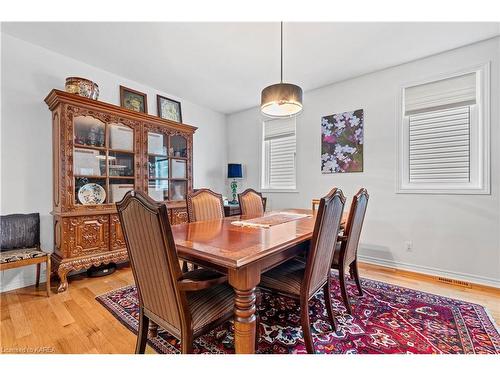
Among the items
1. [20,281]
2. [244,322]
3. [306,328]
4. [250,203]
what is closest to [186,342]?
[244,322]

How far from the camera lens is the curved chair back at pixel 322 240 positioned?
1325mm

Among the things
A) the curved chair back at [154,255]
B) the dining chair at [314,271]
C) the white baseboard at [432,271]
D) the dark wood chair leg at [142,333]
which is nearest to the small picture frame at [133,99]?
the curved chair back at [154,255]

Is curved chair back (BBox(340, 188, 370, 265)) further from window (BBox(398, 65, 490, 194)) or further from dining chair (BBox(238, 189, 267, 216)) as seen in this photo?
window (BBox(398, 65, 490, 194))

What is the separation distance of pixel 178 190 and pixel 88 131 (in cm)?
132

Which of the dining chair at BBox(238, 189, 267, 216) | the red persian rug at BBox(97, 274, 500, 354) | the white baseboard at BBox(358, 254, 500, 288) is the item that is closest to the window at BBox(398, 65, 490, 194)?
the white baseboard at BBox(358, 254, 500, 288)

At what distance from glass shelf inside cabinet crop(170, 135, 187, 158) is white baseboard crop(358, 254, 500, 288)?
9.49ft

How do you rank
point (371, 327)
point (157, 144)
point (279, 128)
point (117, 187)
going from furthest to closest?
point (279, 128) → point (157, 144) → point (117, 187) → point (371, 327)

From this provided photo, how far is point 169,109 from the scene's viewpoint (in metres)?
3.70

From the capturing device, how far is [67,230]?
2330mm

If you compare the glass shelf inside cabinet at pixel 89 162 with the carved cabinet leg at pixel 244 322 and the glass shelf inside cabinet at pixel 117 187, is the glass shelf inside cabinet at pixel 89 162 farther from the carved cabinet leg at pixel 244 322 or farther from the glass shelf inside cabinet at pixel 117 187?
the carved cabinet leg at pixel 244 322

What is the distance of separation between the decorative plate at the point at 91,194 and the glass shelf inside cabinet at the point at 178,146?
3.51 feet

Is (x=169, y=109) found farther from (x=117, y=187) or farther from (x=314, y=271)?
(x=314, y=271)
